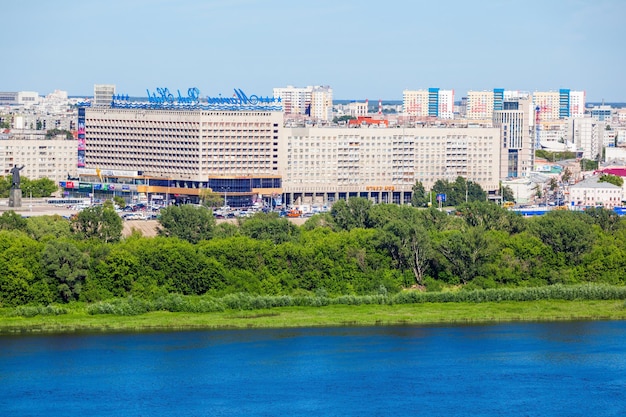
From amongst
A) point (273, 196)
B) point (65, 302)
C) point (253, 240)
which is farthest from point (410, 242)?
point (273, 196)

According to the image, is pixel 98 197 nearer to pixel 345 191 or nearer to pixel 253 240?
pixel 345 191

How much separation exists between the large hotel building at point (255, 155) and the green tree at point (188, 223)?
95.2 ft

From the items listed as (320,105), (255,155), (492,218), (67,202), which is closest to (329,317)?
(492,218)

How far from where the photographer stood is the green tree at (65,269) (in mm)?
47750

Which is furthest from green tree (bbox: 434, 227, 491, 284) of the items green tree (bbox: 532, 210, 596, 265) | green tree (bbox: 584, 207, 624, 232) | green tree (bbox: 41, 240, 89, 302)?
green tree (bbox: 41, 240, 89, 302)

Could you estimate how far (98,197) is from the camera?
9138 centimetres

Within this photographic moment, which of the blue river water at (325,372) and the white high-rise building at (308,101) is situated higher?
the white high-rise building at (308,101)

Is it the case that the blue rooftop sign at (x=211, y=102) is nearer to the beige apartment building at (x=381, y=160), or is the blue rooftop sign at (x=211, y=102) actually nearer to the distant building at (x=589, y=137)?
the beige apartment building at (x=381, y=160)

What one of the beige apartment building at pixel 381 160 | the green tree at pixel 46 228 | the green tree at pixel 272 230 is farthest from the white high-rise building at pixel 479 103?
the green tree at pixel 46 228

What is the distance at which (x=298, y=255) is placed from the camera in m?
51.7

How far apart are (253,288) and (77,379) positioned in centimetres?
1213

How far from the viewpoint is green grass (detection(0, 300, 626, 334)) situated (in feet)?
148

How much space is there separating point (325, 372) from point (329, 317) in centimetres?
765

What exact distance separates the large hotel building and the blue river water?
4544cm
